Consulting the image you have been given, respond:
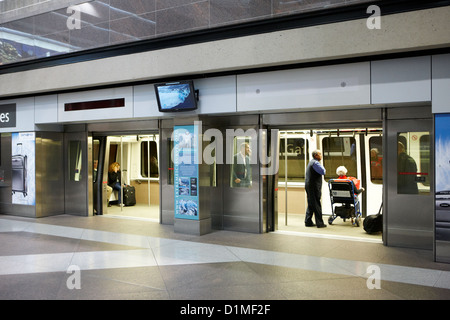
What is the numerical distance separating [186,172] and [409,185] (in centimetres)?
401

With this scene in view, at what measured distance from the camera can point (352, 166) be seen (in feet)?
32.7

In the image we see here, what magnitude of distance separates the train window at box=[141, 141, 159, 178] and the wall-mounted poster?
10.8 feet

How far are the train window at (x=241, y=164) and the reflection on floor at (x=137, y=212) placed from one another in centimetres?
249

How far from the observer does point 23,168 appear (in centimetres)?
1038

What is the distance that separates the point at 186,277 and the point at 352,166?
6043mm

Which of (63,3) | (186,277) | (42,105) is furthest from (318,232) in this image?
(63,3)

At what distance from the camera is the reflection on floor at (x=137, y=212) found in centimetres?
1040

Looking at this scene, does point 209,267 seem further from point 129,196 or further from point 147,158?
point 147,158

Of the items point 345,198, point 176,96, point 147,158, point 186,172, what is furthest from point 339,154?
point 147,158

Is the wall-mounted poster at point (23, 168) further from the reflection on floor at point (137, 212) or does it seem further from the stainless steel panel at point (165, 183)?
the stainless steel panel at point (165, 183)
